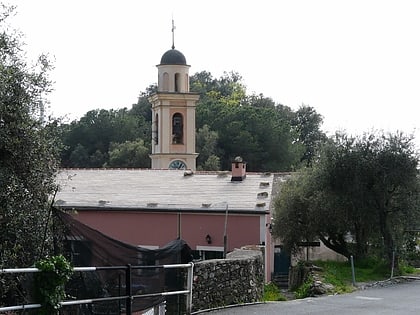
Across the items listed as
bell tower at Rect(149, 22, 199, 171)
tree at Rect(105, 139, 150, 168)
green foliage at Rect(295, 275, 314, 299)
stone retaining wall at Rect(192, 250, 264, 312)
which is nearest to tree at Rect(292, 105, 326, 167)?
tree at Rect(105, 139, 150, 168)

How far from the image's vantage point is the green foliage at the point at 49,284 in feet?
32.8

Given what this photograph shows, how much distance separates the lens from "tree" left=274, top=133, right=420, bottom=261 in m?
26.5

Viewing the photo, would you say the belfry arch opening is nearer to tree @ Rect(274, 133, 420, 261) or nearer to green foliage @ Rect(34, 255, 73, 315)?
tree @ Rect(274, 133, 420, 261)

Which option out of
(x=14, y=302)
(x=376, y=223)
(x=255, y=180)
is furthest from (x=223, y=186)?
(x=14, y=302)

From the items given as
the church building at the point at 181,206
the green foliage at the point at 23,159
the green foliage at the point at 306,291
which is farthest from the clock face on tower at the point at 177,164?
the green foliage at the point at 23,159

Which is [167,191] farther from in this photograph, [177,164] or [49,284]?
[49,284]

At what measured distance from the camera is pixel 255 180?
34.5 meters

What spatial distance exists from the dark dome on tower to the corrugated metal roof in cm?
1498

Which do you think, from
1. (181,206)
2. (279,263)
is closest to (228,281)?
(181,206)

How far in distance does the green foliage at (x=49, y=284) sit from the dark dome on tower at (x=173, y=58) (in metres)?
42.5

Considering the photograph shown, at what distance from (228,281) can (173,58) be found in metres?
38.0

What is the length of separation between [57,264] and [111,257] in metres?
3.51

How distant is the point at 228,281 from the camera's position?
50.3 ft

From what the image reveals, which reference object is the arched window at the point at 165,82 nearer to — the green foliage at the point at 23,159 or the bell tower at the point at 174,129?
the bell tower at the point at 174,129
